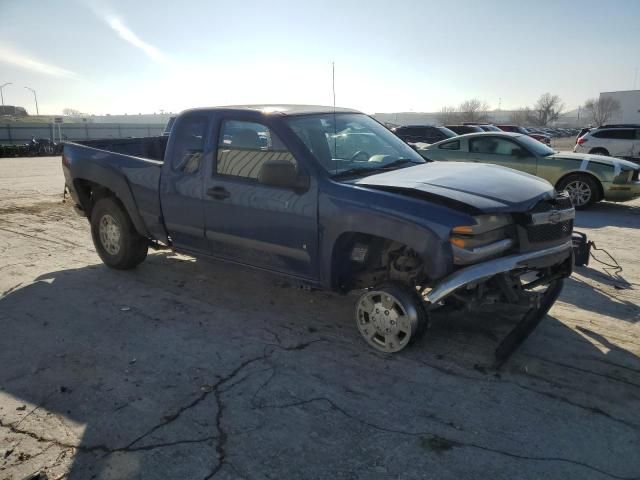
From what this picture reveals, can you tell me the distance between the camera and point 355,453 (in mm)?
2803

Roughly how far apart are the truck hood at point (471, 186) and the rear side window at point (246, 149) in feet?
2.75

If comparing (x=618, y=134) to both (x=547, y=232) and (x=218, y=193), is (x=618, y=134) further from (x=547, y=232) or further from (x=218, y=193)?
(x=218, y=193)

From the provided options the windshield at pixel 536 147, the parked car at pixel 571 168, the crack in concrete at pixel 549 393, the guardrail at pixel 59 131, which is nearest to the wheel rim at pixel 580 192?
the parked car at pixel 571 168

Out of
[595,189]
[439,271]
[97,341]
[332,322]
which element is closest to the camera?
[439,271]

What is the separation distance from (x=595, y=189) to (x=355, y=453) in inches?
367

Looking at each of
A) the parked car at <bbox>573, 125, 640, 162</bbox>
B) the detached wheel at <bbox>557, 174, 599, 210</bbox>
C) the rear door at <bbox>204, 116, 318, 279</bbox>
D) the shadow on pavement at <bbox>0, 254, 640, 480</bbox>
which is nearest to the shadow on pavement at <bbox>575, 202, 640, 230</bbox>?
the detached wheel at <bbox>557, 174, 599, 210</bbox>

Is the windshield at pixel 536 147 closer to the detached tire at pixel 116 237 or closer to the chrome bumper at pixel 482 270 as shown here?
the chrome bumper at pixel 482 270

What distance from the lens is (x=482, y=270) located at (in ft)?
11.3

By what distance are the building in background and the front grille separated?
9813cm

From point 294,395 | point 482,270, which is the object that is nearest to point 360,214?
point 482,270

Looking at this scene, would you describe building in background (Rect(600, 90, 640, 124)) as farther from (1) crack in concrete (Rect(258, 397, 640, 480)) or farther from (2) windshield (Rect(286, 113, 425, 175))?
(1) crack in concrete (Rect(258, 397, 640, 480))

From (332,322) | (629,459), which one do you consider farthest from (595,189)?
(629,459)

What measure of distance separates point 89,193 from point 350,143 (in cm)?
376

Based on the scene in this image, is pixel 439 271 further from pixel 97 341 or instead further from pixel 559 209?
pixel 97 341
